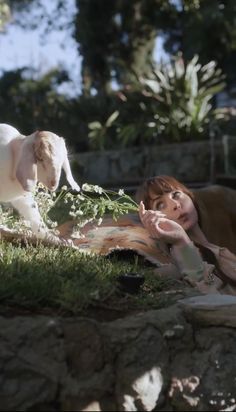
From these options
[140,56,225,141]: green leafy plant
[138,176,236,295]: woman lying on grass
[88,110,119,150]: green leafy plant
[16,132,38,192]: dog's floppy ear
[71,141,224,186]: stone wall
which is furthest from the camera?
[88,110,119,150]: green leafy plant

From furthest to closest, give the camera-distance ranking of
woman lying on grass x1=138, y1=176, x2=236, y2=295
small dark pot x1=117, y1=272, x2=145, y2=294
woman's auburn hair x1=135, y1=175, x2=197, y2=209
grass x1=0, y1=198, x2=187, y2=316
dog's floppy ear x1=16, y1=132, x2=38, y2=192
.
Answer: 1. woman's auburn hair x1=135, y1=175, x2=197, y2=209
2. woman lying on grass x1=138, y1=176, x2=236, y2=295
3. dog's floppy ear x1=16, y1=132, x2=38, y2=192
4. small dark pot x1=117, y1=272, x2=145, y2=294
5. grass x1=0, y1=198, x2=187, y2=316

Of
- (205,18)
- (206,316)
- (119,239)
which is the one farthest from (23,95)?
(206,316)

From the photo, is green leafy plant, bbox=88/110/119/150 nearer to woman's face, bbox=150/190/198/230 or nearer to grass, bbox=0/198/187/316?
woman's face, bbox=150/190/198/230

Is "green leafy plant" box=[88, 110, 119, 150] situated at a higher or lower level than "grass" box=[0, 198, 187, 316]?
lower

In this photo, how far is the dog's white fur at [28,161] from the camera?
3.77m

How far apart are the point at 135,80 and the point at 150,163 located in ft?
8.80

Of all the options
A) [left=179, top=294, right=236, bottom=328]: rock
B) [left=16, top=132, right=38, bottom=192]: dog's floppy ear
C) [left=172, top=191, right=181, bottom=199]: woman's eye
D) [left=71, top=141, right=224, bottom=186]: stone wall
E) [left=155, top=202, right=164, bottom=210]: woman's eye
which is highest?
[left=16, top=132, right=38, bottom=192]: dog's floppy ear

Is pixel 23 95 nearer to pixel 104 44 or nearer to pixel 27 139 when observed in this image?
pixel 104 44

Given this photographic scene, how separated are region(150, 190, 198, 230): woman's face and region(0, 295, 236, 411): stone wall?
1.22m

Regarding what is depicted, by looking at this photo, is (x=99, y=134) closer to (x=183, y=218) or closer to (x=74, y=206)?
(x=183, y=218)

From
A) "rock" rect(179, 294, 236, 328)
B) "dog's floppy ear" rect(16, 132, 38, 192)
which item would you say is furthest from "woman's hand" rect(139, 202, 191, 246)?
"rock" rect(179, 294, 236, 328)

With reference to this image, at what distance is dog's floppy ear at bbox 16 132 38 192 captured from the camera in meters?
3.76

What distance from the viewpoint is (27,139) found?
12.6ft

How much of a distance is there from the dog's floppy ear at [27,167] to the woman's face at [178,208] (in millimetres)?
1008
